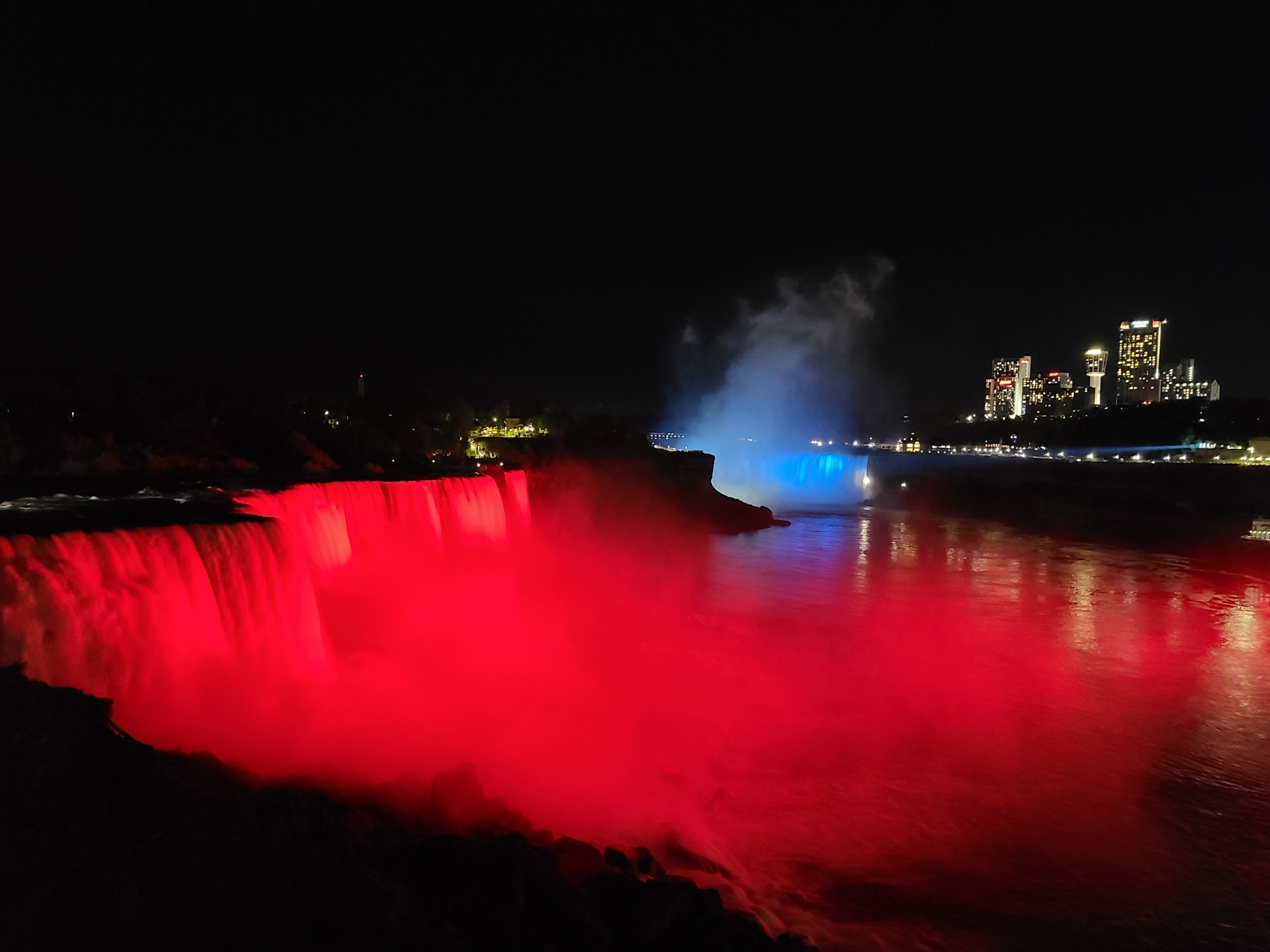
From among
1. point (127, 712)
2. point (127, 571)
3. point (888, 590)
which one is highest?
point (127, 571)

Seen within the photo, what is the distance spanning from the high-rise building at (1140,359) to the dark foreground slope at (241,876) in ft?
539

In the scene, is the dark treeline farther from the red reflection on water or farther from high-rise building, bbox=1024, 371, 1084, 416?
high-rise building, bbox=1024, 371, 1084, 416

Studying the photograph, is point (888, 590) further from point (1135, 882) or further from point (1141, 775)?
point (1135, 882)

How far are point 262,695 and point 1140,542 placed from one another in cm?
3544

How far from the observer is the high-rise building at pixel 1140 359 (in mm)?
144250

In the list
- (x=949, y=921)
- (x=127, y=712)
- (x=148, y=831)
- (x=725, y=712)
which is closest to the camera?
(x=148, y=831)

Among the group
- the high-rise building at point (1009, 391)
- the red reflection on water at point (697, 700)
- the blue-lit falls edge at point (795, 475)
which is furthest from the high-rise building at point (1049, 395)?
the red reflection on water at point (697, 700)

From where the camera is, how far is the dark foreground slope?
14.6 ft

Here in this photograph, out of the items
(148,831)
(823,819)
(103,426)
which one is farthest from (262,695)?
(103,426)

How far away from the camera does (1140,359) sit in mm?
150500

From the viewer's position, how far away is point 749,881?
24.0 ft

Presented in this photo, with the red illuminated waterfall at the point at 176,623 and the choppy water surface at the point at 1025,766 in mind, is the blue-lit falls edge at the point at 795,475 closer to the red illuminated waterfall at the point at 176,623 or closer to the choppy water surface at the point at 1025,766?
the choppy water surface at the point at 1025,766

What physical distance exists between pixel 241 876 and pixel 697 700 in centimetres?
856

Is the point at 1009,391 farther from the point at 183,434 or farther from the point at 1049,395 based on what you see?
the point at 183,434
